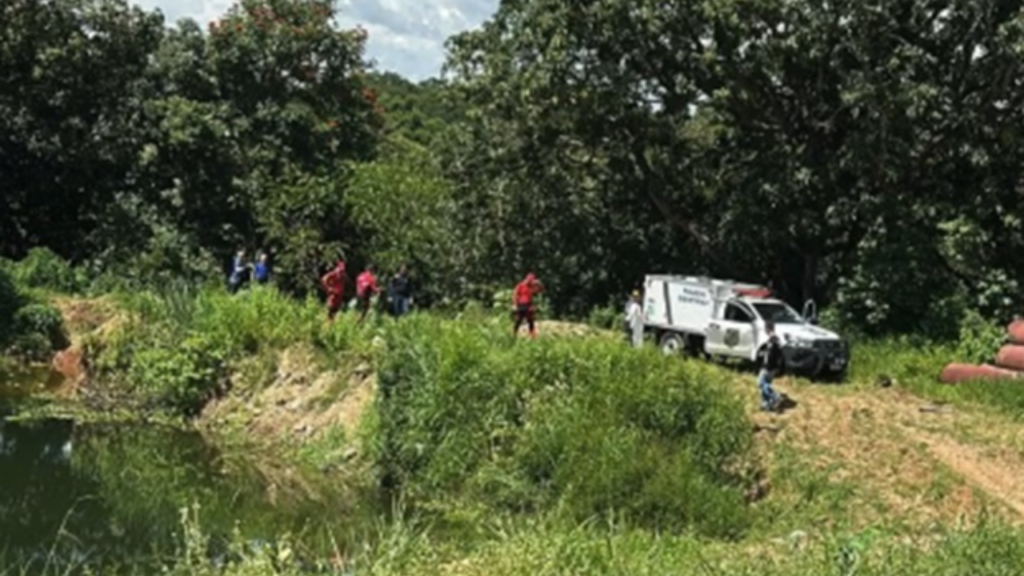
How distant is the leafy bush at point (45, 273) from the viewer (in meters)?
30.4

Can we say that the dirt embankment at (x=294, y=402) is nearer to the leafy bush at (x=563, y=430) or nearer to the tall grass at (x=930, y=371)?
the leafy bush at (x=563, y=430)

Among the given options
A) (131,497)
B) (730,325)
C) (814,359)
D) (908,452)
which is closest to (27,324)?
(131,497)

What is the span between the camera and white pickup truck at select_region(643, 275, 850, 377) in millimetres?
21391

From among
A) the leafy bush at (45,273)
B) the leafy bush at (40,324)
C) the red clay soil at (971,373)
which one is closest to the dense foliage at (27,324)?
the leafy bush at (40,324)

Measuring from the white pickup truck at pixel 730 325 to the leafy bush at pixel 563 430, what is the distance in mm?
3992

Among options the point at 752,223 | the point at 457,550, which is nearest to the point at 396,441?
the point at 457,550

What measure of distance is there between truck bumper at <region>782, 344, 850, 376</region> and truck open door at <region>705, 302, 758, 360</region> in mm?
863

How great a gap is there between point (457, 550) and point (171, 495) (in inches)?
261

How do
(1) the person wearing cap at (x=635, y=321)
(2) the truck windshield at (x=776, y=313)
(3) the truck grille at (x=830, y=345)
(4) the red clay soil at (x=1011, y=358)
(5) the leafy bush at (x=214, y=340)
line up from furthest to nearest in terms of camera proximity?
1. (1) the person wearing cap at (x=635, y=321)
2. (5) the leafy bush at (x=214, y=340)
3. (2) the truck windshield at (x=776, y=313)
4. (4) the red clay soil at (x=1011, y=358)
5. (3) the truck grille at (x=830, y=345)

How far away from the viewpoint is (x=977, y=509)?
15266mm

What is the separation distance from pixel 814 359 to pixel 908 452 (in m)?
4.73

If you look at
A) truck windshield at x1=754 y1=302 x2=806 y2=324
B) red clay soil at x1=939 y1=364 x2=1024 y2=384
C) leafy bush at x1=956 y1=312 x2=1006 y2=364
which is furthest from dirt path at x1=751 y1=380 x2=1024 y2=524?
leafy bush at x1=956 y1=312 x2=1006 y2=364

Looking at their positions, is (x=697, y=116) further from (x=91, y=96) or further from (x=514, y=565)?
(x=514, y=565)

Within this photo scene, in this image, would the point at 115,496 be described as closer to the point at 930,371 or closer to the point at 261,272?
the point at 261,272
